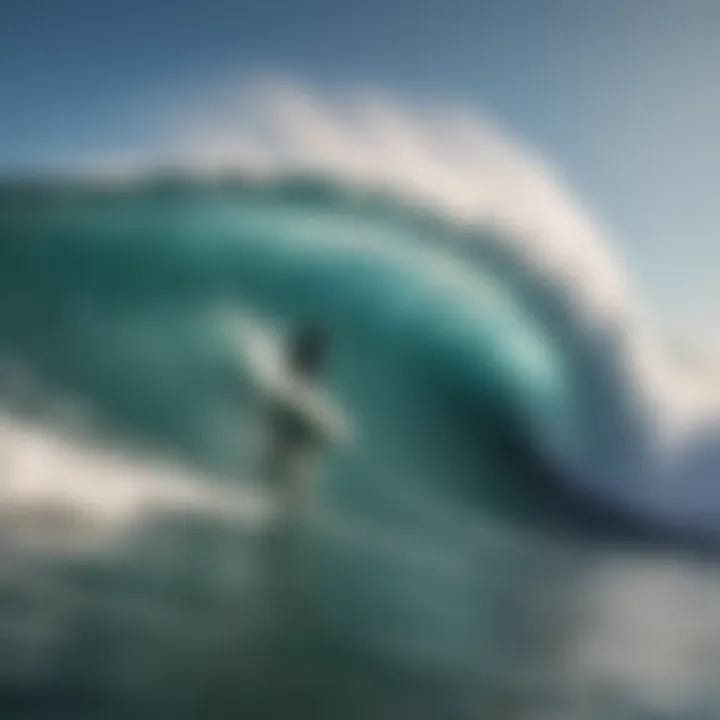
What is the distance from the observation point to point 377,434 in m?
1.66

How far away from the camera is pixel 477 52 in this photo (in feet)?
5.57

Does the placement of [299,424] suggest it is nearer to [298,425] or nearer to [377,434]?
[298,425]

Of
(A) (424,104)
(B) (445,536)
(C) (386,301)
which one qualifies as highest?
(A) (424,104)

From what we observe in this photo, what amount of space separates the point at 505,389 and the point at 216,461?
45 centimetres

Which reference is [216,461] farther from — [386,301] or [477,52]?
[477,52]

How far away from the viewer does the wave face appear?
154 centimetres

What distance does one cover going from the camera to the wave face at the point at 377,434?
5.05 ft

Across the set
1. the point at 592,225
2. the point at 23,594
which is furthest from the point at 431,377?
the point at 23,594

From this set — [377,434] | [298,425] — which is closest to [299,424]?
[298,425]

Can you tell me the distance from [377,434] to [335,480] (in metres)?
0.10

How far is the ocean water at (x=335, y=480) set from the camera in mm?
1521

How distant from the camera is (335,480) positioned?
1.61m

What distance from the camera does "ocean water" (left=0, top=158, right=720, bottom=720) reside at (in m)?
1.52

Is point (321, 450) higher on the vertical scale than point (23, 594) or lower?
→ higher
